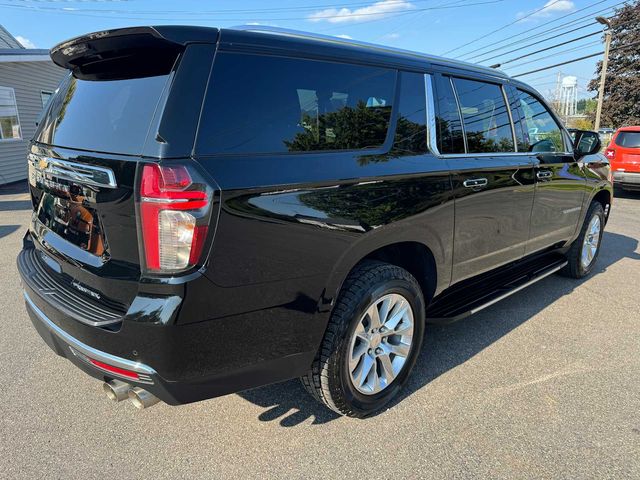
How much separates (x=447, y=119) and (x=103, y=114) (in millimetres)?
2068

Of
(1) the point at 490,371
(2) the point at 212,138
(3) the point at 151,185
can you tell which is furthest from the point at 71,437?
(1) the point at 490,371

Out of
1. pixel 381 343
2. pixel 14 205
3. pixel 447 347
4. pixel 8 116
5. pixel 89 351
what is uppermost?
Result: pixel 8 116

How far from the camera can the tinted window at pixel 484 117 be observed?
3270 millimetres

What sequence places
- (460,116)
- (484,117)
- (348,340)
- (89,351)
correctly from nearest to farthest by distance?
(89,351) < (348,340) < (460,116) < (484,117)

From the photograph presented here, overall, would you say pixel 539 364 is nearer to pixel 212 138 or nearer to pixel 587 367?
pixel 587 367

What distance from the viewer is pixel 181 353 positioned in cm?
188

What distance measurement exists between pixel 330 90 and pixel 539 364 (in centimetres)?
241

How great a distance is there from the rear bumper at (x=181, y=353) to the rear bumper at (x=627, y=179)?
40.7 feet

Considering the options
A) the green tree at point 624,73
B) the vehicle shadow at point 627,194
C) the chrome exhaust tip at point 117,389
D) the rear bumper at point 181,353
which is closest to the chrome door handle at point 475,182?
the rear bumper at point 181,353

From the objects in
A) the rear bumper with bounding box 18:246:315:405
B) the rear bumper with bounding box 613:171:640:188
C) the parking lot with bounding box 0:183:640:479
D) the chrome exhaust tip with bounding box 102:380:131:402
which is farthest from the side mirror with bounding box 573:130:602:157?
the rear bumper with bounding box 613:171:640:188

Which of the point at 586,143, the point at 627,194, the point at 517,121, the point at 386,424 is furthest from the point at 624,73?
the point at 386,424

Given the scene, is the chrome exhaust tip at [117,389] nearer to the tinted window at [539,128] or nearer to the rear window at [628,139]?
the tinted window at [539,128]

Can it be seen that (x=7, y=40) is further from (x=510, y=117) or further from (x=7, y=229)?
(x=510, y=117)

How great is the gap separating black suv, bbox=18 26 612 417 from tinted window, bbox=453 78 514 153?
0.43 feet
